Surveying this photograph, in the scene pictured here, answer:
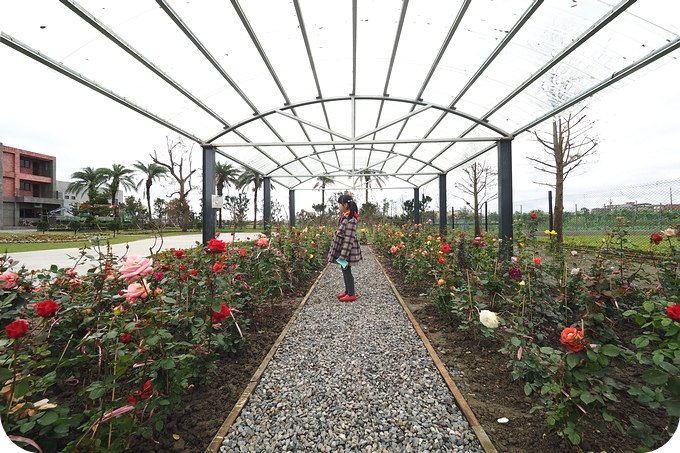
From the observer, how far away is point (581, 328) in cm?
131

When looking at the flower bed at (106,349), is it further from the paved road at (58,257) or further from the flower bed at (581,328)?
the flower bed at (581,328)

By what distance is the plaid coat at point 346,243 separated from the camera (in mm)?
3967

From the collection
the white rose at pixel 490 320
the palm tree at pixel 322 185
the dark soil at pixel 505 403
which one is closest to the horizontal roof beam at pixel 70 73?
the white rose at pixel 490 320

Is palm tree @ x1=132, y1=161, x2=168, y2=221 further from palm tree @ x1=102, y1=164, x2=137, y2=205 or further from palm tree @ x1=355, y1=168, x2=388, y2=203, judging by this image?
palm tree @ x1=355, y1=168, x2=388, y2=203

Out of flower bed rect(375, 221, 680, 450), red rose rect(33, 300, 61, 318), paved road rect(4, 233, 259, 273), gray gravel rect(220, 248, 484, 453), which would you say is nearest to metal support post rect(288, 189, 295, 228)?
paved road rect(4, 233, 259, 273)

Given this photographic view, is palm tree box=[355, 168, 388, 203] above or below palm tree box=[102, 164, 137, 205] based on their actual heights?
below

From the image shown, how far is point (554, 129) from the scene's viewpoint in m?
8.97

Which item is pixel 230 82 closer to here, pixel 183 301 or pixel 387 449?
pixel 183 301

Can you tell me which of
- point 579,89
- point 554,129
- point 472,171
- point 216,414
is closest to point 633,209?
point 554,129

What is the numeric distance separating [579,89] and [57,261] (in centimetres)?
919

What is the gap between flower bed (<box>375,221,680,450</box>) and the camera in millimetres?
1080

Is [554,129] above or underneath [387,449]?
above

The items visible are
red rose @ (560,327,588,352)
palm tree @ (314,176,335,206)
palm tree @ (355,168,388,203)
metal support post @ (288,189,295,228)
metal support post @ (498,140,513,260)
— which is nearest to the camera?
red rose @ (560,327,588,352)

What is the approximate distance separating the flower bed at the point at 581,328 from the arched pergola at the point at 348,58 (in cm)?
241
